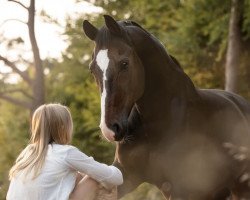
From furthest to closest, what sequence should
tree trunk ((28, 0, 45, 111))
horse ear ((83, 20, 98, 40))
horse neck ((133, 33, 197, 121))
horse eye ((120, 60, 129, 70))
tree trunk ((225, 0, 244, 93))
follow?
tree trunk ((28, 0, 45, 111)), tree trunk ((225, 0, 244, 93)), horse neck ((133, 33, 197, 121)), horse ear ((83, 20, 98, 40)), horse eye ((120, 60, 129, 70))

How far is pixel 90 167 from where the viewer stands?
443 centimetres

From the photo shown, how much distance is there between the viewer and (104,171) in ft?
14.6

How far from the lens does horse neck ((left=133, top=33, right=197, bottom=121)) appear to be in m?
5.27

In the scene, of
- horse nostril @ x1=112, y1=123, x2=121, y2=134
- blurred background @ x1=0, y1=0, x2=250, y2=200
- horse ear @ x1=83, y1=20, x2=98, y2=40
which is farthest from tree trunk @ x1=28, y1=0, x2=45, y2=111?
horse nostril @ x1=112, y1=123, x2=121, y2=134

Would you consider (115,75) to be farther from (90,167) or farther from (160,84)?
(90,167)

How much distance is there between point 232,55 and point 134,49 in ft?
27.3

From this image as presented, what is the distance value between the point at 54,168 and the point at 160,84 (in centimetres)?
129

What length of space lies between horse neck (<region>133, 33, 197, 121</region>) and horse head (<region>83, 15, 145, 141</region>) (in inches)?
5.4

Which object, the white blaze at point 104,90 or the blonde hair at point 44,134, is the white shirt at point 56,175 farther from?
the white blaze at point 104,90

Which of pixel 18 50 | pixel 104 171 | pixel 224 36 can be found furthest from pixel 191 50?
pixel 104 171

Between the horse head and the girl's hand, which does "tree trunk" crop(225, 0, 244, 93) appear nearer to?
the horse head

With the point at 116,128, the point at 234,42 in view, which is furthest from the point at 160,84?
the point at 234,42

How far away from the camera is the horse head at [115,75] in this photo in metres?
4.82

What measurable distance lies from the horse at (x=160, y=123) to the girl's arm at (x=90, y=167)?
0.53 m
